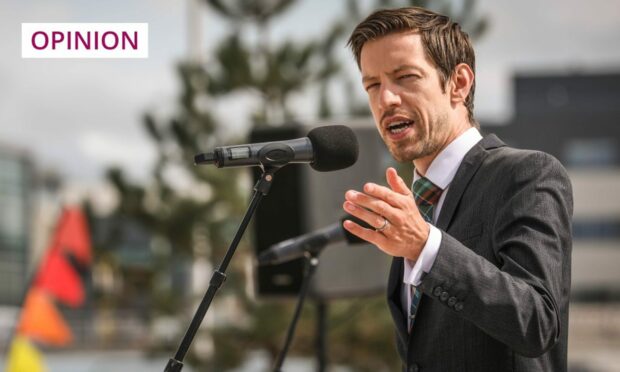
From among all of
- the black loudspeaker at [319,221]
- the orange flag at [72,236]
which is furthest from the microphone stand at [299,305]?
the orange flag at [72,236]

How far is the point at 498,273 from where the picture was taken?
133 centimetres

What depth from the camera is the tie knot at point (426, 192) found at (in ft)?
5.32

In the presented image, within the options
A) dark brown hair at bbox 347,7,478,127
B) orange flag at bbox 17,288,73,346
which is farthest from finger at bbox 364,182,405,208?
orange flag at bbox 17,288,73,346

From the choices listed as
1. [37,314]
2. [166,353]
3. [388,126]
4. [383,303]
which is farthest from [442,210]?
[166,353]

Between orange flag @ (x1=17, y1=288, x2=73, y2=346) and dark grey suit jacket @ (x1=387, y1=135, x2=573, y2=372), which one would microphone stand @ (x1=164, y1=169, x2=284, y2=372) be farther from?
orange flag @ (x1=17, y1=288, x2=73, y2=346)

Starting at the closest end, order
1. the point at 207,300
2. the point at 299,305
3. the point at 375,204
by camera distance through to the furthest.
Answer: the point at 375,204, the point at 207,300, the point at 299,305

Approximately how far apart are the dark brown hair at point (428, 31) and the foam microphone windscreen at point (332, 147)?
0.55ft

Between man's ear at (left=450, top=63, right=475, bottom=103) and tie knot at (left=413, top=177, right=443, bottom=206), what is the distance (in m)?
0.14

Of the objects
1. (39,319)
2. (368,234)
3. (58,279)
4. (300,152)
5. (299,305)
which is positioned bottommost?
(39,319)

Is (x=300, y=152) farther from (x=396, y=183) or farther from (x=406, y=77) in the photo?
(x=396, y=183)

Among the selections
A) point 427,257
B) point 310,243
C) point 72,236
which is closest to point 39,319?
point 72,236

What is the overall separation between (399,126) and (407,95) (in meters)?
0.05

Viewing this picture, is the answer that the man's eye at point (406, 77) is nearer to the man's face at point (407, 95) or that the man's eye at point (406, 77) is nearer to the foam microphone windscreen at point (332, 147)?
the man's face at point (407, 95)

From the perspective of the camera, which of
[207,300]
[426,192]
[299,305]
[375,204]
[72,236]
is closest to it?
[375,204]
